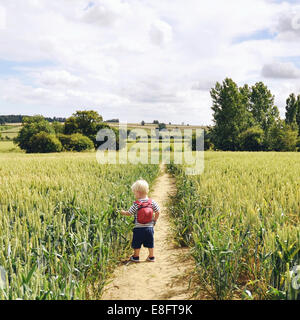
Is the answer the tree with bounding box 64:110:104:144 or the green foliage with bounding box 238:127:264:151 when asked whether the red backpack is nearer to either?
the green foliage with bounding box 238:127:264:151

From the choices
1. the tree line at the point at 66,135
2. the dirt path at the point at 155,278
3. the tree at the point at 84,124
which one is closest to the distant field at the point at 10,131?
the tree line at the point at 66,135

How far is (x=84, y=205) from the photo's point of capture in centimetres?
448

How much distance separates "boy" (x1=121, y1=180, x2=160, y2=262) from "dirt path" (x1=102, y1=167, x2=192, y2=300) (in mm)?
288

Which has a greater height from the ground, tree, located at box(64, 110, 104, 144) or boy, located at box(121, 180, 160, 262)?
tree, located at box(64, 110, 104, 144)

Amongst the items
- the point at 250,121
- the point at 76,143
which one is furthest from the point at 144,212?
the point at 250,121

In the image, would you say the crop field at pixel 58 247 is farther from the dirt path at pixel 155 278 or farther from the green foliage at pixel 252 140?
the green foliage at pixel 252 140

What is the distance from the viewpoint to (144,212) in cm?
468

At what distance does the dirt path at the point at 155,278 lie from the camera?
3.84 metres

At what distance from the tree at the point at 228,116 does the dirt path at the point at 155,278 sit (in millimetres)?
44642

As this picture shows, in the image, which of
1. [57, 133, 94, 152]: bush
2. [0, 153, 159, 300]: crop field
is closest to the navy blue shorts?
[0, 153, 159, 300]: crop field

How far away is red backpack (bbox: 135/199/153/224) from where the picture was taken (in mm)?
4676

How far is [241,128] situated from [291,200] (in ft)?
156
